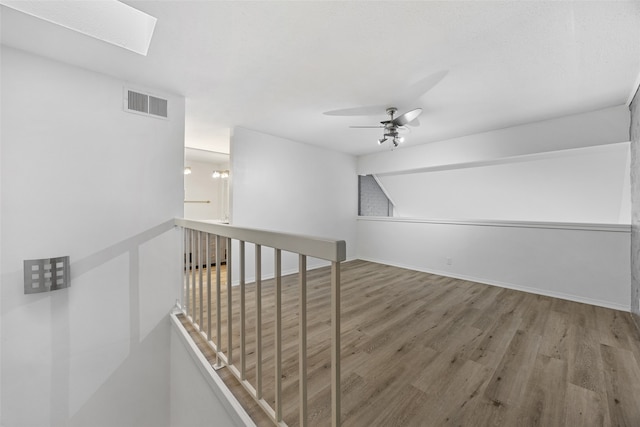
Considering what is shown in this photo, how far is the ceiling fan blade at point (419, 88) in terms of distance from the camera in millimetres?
2076

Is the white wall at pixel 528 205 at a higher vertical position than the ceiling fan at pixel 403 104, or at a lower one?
lower

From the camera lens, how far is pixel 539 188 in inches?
139

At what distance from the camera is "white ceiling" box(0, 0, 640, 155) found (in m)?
1.41

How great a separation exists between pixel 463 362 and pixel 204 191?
5696 millimetres

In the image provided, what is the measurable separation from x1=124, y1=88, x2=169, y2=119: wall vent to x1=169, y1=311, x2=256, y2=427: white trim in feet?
6.41

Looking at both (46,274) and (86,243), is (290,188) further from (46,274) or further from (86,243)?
(46,274)

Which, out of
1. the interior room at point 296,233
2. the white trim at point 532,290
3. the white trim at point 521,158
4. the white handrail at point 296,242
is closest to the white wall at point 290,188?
the interior room at point 296,233

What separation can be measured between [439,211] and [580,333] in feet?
9.52

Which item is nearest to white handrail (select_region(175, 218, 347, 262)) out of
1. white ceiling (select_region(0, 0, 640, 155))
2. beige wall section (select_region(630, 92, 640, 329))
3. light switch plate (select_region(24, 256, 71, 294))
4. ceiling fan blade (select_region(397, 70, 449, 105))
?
white ceiling (select_region(0, 0, 640, 155))

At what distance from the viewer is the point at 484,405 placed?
1374 millimetres

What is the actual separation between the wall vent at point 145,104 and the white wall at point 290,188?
3.82 ft

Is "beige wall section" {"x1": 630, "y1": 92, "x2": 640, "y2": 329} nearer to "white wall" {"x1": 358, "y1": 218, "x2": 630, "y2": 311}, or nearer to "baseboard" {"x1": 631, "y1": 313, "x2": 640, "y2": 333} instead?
"baseboard" {"x1": 631, "y1": 313, "x2": 640, "y2": 333}

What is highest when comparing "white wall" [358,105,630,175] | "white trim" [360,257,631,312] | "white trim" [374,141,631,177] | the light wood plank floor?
"white wall" [358,105,630,175]

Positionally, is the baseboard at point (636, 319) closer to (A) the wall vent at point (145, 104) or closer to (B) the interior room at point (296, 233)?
(B) the interior room at point (296, 233)
